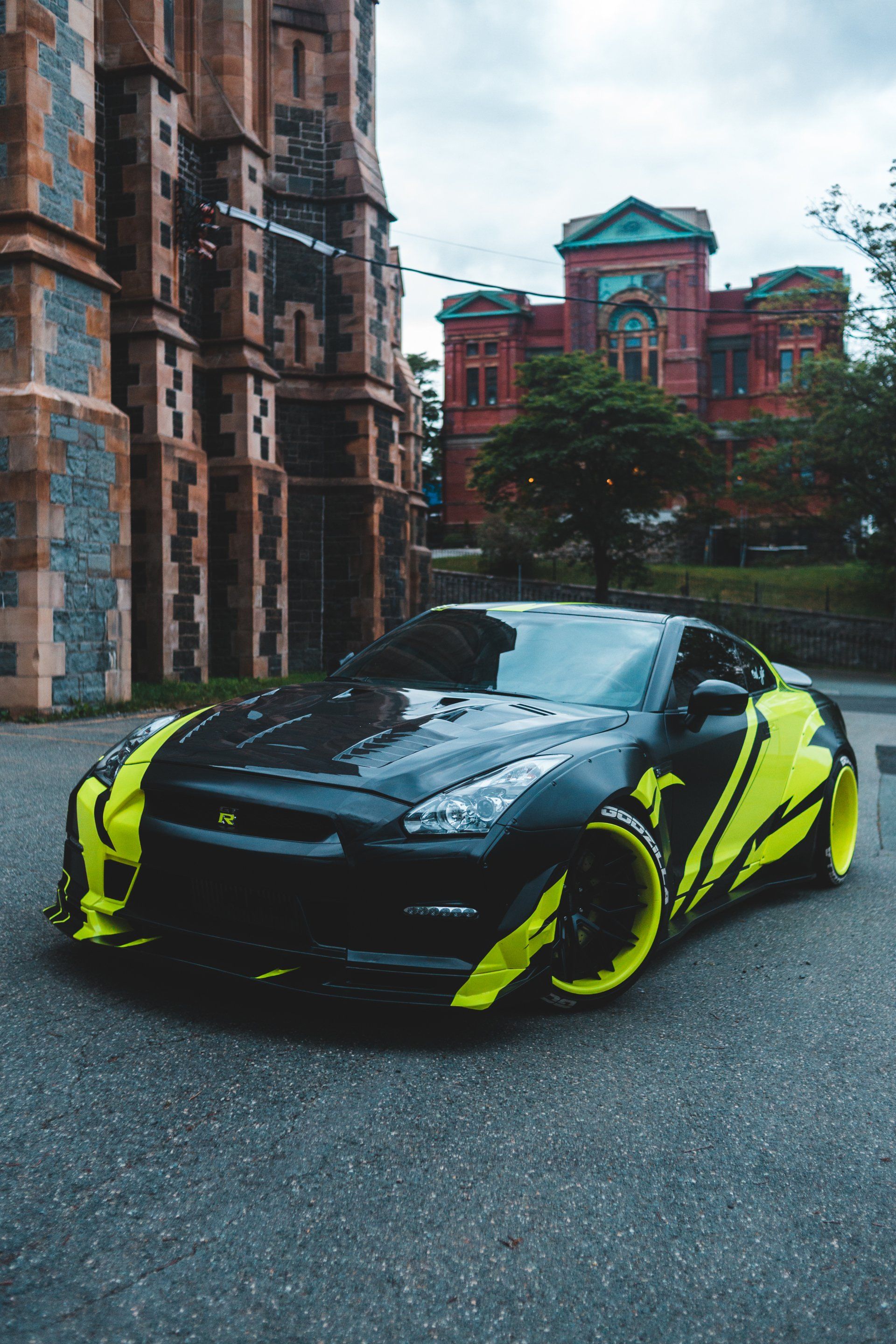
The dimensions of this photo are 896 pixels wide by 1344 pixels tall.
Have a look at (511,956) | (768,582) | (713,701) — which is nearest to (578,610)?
(713,701)

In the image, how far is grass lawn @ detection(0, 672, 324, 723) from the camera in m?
12.2

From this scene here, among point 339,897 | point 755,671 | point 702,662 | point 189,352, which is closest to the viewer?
point 339,897

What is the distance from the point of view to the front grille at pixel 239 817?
3.06 metres

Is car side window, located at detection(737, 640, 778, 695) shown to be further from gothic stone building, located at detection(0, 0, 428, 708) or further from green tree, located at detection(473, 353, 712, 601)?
green tree, located at detection(473, 353, 712, 601)

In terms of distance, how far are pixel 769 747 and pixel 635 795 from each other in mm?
1440

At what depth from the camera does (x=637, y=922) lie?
3.61 meters

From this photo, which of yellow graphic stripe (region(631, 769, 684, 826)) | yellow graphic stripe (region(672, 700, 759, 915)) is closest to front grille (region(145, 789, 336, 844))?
yellow graphic stripe (region(631, 769, 684, 826))

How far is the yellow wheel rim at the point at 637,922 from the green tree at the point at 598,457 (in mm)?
28462

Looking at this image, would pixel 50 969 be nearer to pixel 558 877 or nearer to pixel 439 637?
pixel 558 877

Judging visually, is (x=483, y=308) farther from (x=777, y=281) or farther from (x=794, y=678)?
(x=794, y=678)

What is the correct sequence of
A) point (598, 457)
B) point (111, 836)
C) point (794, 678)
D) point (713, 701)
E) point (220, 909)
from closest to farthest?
point (220, 909) → point (111, 836) → point (713, 701) → point (794, 678) → point (598, 457)

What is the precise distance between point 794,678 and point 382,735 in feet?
10.6

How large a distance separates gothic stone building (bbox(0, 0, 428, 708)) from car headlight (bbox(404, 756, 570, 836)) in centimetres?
971

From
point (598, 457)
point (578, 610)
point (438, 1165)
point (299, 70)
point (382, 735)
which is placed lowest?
point (438, 1165)
